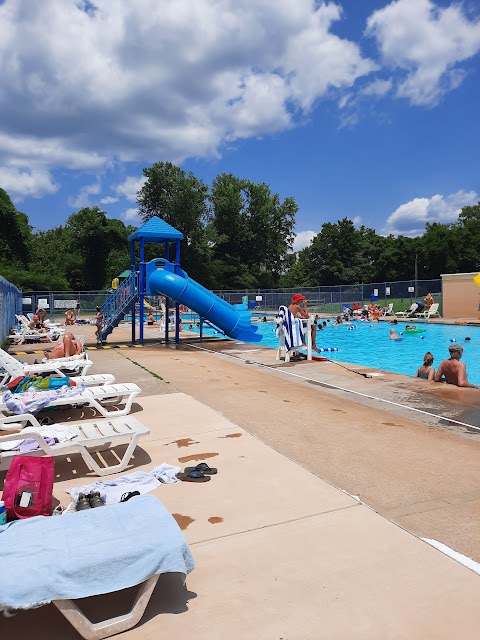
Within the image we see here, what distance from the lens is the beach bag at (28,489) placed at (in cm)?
366

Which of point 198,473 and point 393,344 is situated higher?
point 393,344

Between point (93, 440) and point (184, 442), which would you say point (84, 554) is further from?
point (184, 442)

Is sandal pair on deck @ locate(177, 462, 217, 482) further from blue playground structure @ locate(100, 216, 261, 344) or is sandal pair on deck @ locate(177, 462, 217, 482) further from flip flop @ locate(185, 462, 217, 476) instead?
blue playground structure @ locate(100, 216, 261, 344)

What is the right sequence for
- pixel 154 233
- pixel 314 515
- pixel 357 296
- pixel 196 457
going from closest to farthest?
pixel 314 515 → pixel 196 457 → pixel 154 233 → pixel 357 296

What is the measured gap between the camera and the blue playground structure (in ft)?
54.5

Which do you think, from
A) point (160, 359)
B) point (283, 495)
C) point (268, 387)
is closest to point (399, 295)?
point (160, 359)

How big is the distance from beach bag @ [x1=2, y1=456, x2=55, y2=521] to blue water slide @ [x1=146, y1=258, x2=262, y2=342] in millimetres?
12658

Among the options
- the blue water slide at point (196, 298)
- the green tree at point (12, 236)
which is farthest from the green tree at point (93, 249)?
the blue water slide at point (196, 298)

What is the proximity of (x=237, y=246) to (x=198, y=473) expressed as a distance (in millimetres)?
58968

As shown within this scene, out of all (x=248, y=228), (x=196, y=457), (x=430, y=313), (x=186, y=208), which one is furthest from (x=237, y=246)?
(x=196, y=457)

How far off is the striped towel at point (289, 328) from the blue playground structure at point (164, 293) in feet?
15.2

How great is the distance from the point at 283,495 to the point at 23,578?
7.81ft

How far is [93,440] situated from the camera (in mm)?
4898

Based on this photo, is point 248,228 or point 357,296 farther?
point 248,228
